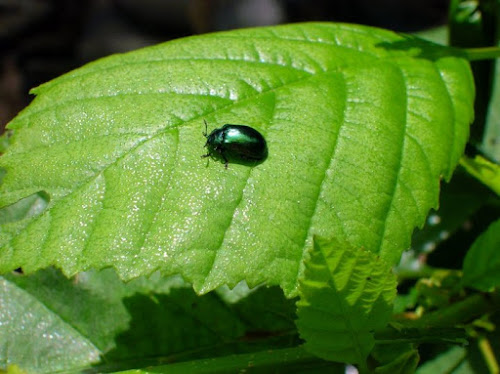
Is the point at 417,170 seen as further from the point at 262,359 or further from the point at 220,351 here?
the point at 220,351

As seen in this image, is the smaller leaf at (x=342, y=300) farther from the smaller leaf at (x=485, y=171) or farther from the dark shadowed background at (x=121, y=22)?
the dark shadowed background at (x=121, y=22)

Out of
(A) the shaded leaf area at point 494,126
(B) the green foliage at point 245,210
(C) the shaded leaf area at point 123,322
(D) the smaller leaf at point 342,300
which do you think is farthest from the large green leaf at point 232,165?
(A) the shaded leaf area at point 494,126

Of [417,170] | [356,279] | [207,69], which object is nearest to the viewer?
[356,279]

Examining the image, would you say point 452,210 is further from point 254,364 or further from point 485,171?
point 254,364

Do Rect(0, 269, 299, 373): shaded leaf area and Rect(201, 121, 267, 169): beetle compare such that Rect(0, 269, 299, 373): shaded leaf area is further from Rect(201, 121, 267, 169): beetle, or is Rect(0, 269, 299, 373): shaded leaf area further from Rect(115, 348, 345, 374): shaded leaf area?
Result: Rect(201, 121, 267, 169): beetle

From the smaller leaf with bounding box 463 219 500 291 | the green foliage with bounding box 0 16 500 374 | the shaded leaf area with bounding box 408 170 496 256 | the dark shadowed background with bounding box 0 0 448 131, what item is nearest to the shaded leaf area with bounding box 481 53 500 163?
the shaded leaf area with bounding box 408 170 496 256

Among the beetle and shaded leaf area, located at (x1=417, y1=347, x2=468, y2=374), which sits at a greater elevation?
the beetle

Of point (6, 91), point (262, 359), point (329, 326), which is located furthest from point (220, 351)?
point (6, 91)
